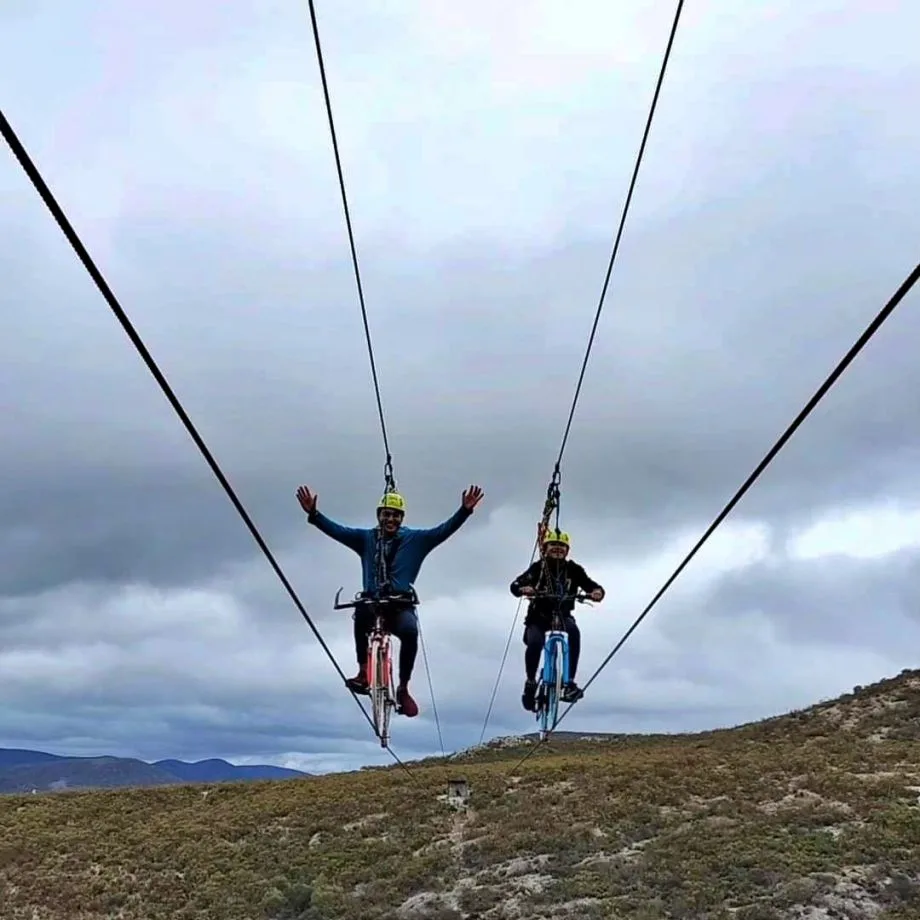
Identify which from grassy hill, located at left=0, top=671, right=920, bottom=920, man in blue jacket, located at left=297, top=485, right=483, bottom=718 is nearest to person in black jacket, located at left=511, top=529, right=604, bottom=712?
man in blue jacket, located at left=297, top=485, right=483, bottom=718

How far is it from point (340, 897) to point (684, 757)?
19694 millimetres

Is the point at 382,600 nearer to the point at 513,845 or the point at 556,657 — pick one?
the point at 556,657

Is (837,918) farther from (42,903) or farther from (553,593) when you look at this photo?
(42,903)

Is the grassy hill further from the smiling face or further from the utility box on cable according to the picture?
the smiling face

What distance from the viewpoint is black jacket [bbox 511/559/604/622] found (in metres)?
15.1

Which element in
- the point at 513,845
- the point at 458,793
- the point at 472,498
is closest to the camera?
the point at 472,498

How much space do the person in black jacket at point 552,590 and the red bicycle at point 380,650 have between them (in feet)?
6.08

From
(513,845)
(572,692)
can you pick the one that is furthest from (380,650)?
(513,845)

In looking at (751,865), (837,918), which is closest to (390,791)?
(751,865)

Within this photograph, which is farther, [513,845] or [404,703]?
[513,845]

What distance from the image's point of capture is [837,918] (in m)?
24.6

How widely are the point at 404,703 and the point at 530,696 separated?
6.77 feet

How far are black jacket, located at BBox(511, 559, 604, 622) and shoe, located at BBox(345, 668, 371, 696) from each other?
7.54ft

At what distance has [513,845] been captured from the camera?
105 feet
